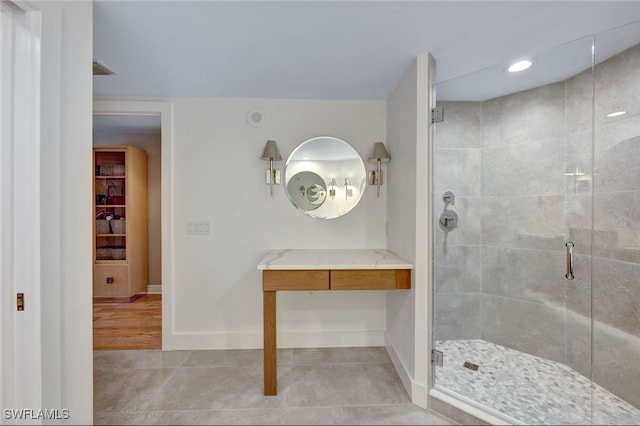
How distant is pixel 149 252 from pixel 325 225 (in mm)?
2868

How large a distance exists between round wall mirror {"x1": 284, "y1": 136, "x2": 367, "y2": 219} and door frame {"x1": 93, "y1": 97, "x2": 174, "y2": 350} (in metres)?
1.01

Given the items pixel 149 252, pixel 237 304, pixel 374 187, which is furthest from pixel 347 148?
pixel 149 252

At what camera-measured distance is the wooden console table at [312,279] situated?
1.80 m

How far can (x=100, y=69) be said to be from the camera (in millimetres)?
1900

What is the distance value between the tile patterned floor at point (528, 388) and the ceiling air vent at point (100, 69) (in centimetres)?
292

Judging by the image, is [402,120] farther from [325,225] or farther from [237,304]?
[237,304]

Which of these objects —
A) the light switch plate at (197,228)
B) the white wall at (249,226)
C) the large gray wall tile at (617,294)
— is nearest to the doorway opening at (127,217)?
the white wall at (249,226)

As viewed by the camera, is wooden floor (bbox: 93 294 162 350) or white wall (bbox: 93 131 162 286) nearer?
wooden floor (bbox: 93 294 162 350)

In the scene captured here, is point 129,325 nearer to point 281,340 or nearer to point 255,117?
point 281,340

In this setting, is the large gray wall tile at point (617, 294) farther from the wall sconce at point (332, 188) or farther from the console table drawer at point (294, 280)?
the wall sconce at point (332, 188)

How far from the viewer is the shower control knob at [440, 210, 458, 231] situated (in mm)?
2066

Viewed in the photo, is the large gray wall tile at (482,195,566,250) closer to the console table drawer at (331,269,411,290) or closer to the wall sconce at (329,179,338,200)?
the console table drawer at (331,269,411,290)

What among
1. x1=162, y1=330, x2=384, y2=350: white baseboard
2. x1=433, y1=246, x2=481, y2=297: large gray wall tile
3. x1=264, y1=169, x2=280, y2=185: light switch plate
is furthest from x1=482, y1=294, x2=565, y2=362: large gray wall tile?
x1=264, y1=169, x2=280, y2=185: light switch plate

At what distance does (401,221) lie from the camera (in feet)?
6.77
